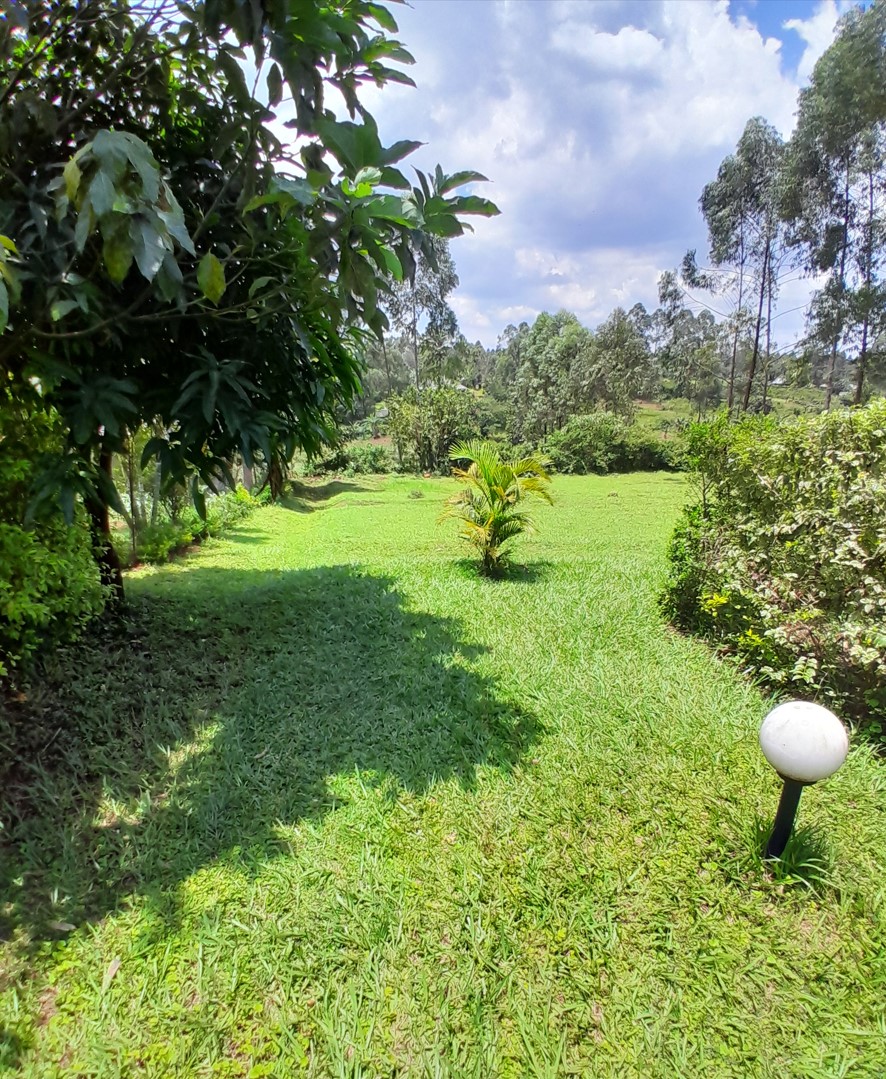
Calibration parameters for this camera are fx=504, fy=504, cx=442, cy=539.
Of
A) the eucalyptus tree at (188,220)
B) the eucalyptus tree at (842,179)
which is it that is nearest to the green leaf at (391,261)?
the eucalyptus tree at (188,220)

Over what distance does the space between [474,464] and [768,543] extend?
3.02 meters

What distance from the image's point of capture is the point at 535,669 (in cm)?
344

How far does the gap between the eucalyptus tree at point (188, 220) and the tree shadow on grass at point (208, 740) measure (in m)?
1.23

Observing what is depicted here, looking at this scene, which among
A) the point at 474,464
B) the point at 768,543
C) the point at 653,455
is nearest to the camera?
the point at 768,543

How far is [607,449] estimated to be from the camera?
24094 millimetres

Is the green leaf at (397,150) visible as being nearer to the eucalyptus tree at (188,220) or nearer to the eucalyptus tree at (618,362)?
the eucalyptus tree at (188,220)

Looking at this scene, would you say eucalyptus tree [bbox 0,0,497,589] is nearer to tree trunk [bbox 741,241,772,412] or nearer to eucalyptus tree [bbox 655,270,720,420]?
tree trunk [bbox 741,241,772,412]

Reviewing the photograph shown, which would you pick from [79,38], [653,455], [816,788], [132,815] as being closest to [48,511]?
[132,815]

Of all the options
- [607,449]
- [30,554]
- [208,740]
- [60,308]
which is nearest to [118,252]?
[60,308]

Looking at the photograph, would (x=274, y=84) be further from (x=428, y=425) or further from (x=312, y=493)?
(x=428, y=425)

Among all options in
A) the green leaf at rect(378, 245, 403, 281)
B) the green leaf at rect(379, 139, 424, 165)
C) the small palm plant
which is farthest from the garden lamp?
the small palm plant

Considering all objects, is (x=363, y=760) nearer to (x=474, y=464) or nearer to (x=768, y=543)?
(x=768, y=543)

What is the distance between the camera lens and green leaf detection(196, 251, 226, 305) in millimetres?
1378

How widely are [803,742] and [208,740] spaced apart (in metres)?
2.64
